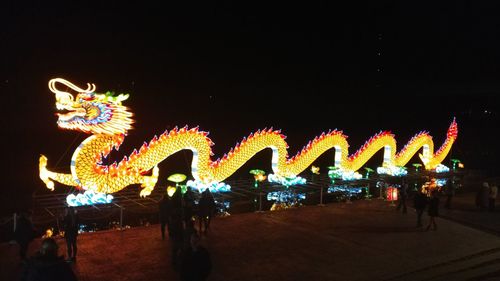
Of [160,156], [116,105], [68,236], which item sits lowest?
[68,236]

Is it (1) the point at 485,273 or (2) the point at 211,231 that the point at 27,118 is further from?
(1) the point at 485,273

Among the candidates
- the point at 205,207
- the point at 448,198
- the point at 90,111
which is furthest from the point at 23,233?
the point at 448,198

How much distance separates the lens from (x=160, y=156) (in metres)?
16.6

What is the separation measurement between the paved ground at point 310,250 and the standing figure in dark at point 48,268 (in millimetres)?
3699

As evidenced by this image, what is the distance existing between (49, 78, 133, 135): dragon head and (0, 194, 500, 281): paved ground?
4294 mm

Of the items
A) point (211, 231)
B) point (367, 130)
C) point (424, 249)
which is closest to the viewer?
point (424, 249)

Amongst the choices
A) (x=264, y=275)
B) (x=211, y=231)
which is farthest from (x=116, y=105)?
(x=264, y=275)

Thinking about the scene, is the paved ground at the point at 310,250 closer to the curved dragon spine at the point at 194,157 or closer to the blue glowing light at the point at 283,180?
the curved dragon spine at the point at 194,157

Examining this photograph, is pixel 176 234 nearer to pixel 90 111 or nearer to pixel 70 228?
pixel 70 228

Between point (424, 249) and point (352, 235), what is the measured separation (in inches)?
73.9

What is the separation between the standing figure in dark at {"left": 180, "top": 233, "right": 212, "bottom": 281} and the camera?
5.58 meters

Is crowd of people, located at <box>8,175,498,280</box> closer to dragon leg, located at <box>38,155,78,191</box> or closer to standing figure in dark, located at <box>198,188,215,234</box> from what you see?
standing figure in dark, located at <box>198,188,215,234</box>

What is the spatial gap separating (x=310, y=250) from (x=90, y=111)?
8.32 m

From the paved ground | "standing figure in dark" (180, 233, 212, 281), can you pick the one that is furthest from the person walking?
"standing figure in dark" (180, 233, 212, 281)
